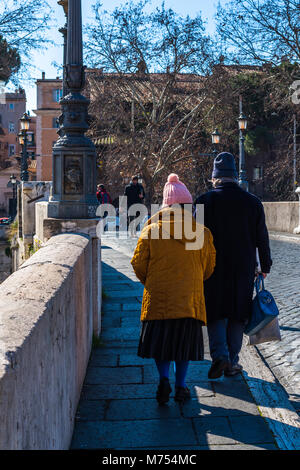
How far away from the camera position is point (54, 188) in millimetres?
6266

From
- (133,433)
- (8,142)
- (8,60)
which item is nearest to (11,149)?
(8,142)

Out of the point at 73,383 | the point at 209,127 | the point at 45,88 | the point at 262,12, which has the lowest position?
the point at 73,383

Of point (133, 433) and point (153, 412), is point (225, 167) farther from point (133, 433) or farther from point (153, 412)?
point (133, 433)

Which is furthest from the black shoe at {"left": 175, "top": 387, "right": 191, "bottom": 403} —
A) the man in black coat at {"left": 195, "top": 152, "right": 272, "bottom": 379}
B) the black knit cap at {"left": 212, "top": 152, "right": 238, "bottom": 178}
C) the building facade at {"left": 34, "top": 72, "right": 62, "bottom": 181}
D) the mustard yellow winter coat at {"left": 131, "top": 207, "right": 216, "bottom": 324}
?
the building facade at {"left": 34, "top": 72, "right": 62, "bottom": 181}

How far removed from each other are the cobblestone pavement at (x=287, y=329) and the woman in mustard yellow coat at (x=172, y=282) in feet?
3.20

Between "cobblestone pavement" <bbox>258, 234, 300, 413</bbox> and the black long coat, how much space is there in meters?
0.68

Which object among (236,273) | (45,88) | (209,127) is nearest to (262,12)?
(209,127)

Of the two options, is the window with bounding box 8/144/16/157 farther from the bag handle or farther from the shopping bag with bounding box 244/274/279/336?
the shopping bag with bounding box 244/274/279/336

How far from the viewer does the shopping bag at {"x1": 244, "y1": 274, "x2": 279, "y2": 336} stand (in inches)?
177

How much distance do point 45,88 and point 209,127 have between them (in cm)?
3239

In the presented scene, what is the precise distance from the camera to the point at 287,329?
644cm

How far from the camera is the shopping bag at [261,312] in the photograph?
4.49m

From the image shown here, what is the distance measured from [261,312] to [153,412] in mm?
1135
